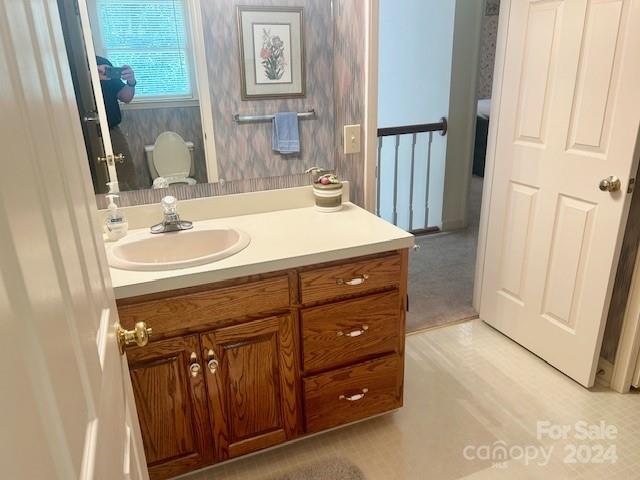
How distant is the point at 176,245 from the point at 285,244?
1.37 feet

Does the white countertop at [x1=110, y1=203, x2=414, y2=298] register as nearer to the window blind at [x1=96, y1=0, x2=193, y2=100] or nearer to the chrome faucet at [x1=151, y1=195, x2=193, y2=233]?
the chrome faucet at [x1=151, y1=195, x2=193, y2=233]

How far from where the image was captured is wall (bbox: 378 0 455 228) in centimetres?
358

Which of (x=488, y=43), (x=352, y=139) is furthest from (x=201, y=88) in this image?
(x=488, y=43)

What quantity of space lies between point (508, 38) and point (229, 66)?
131 cm

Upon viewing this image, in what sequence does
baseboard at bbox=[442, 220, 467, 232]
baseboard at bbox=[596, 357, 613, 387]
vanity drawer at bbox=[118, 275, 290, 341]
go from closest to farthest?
vanity drawer at bbox=[118, 275, 290, 341] < baseboard at bbox=[596, 357, 613, 387] < baseboard at bbox=[442, 220, 467, 232]

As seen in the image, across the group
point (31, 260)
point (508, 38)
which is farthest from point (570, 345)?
point (31, 260)

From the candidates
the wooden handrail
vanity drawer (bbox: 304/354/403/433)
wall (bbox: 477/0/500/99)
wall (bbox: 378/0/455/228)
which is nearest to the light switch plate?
vanity drawer (bbox: 304/354/403/433)

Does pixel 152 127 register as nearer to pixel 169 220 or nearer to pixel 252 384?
pixel 169 220

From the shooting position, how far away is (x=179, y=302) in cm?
144

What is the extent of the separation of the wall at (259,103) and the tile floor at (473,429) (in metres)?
1.10

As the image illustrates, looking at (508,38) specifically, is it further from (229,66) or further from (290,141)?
(229,66)

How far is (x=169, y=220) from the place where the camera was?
69.4 inches

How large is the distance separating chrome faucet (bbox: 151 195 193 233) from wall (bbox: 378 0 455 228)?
2.39 m

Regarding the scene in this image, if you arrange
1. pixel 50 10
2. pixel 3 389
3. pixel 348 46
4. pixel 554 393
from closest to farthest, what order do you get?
pixel 3 389
pixel 50 10
pixel 348 46
pixel 554 393
